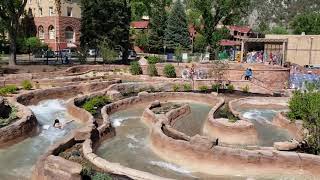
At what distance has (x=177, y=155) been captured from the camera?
17766 mm

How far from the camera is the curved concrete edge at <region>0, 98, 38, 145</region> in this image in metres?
18.9

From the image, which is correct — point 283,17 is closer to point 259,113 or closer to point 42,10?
point 42,10

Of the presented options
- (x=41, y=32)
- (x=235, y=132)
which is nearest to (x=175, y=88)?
(x=235, y=132)

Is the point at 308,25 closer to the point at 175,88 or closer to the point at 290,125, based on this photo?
the point at 175,88

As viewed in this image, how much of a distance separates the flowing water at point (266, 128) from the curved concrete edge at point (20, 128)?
11.8 m

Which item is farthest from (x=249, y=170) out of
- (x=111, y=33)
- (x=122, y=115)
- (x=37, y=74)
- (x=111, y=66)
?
(x=111, y=33)

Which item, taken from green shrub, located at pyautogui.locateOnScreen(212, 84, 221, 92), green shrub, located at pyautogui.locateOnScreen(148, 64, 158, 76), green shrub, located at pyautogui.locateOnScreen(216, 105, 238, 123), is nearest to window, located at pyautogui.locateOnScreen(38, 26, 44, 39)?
green shrub, located at pyautogui.locateOnScreen(148, 64, 158, 76)

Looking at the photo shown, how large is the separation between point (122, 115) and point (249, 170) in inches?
441

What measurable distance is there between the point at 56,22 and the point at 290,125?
45.9m

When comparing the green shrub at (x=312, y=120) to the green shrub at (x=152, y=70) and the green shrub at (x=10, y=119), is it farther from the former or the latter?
the green shrub at (x=152, y=70)

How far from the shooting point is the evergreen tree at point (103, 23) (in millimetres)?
46562

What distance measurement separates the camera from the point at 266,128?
79.3 feet

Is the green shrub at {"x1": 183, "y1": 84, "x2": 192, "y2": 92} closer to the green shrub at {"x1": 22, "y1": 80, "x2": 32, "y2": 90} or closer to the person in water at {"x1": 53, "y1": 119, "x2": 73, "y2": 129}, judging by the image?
the green shrub at {"x1": 22, "y1": 80, "x2": 32, "y2": 90}

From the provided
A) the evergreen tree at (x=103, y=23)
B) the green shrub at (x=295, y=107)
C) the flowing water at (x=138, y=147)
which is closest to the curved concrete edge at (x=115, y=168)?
the flowing water at (x=138, y=147)
